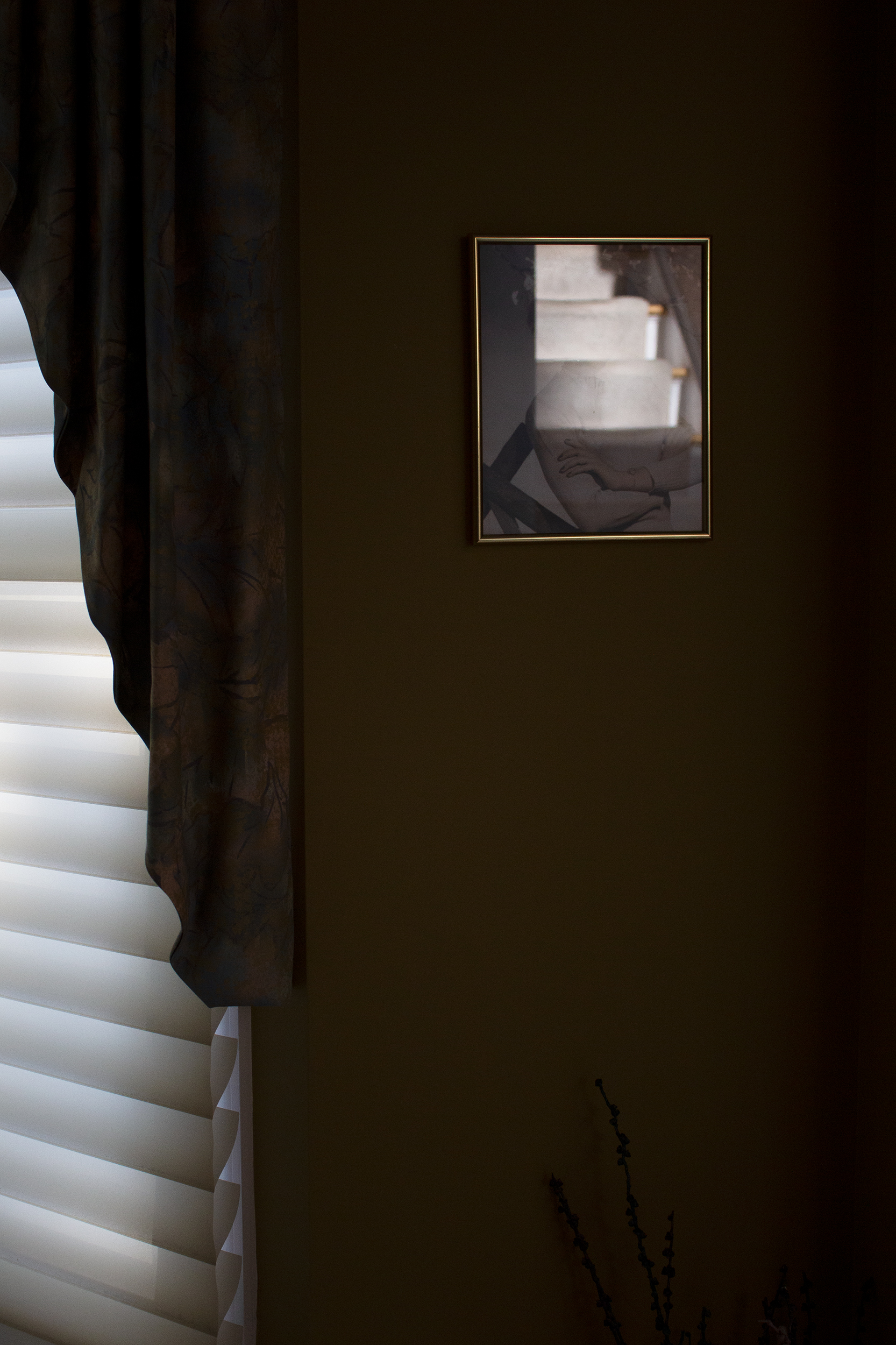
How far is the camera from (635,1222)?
4.14 feet

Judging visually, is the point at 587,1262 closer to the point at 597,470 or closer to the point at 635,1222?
the point at 635,1222

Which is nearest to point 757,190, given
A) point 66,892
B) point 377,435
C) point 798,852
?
point 377,435

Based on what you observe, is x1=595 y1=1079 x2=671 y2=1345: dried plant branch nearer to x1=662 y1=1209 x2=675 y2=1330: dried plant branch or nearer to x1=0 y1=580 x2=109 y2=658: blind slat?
x1=662 y1=1209 x2=675 y2=1330: dried plant branch

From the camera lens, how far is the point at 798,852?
4.41 feet

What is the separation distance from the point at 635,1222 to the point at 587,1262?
8cm

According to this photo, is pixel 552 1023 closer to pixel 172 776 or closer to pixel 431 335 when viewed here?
pixel 172 776

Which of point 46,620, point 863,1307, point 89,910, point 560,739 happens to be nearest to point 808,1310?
point 863,1307

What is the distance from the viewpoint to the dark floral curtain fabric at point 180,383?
1069 mm

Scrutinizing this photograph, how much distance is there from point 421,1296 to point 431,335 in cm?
135

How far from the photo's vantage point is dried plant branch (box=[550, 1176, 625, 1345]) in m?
1.24

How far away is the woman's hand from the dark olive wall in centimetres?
8

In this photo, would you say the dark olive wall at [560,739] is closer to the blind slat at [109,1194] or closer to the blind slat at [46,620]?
the blind slat at [109,1194]

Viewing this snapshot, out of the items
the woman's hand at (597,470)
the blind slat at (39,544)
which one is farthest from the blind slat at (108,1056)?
the woman's hand at (597,470)

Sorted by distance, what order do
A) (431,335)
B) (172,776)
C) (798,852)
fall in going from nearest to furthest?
(172,776), (431,335), (798,852)
